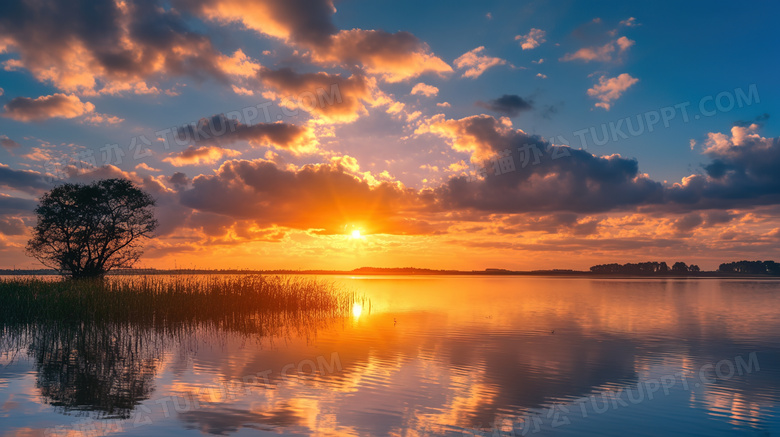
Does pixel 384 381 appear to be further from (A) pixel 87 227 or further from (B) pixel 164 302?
(A) pixel 87 227

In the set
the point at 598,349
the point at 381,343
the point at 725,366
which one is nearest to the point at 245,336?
the point at 381,343

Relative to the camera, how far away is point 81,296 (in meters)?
28.8

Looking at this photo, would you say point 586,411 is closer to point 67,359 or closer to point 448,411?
point 448,411

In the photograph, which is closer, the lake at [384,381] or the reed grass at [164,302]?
the lake at [384,381]

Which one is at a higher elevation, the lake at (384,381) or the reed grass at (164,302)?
the reed grass at (164,302)

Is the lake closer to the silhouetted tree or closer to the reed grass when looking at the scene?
the reed grass

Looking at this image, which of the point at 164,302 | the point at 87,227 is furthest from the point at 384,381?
the point at 87,227

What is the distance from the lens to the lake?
11.2 meters

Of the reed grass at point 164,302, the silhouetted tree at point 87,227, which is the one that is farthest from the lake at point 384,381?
the silhouetted tree at point 87,227

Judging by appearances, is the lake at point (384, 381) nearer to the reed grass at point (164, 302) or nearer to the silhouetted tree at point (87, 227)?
the reed grass at point (164, 302)

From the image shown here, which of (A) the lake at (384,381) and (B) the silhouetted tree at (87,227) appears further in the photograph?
(B) the silhouetted tree at (87,227)

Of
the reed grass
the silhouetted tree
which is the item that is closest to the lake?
the reed grass

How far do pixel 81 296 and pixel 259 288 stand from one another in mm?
11300

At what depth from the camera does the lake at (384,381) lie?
11.2m
